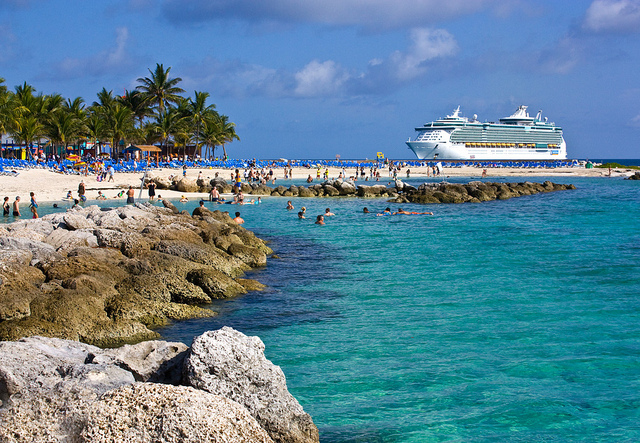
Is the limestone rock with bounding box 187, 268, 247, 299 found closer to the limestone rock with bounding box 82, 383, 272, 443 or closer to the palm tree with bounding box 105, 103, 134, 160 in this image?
the limestone rock with bounding box 82, 383, 272, 443

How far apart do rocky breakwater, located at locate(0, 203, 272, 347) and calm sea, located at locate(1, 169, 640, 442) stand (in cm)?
60

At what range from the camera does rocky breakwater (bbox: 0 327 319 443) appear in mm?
4152

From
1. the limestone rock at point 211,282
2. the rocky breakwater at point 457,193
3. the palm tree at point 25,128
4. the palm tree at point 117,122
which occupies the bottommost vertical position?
the limestone rock at point 211,282

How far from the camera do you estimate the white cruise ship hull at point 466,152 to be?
99688 millimetres

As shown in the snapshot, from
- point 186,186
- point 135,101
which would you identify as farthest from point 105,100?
point 186,186

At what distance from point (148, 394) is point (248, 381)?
1.18 m

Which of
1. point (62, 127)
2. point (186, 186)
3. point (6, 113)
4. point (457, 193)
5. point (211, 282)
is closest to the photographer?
point (211, 282)

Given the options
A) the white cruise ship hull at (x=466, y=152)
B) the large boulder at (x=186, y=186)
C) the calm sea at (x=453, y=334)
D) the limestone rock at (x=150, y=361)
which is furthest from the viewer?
the white cruise ship hull at (x=466, y=152)

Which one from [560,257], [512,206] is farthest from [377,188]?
[560,257]

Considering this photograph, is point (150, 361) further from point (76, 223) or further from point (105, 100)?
point (105, 100)


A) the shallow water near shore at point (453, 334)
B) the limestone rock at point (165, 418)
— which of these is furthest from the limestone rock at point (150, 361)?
the shallow water near shore at point (453, 334)

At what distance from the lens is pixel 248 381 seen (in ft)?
17.4

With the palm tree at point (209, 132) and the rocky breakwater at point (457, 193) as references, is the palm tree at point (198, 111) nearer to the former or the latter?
the palm tree at point (209, 132)

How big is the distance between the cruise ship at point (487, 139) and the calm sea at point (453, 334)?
81065 millimetres
